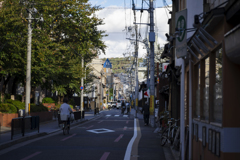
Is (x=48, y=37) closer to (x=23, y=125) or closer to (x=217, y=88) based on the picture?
(x=23, y=125)

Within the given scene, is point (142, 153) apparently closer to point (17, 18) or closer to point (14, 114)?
point (14, 114)

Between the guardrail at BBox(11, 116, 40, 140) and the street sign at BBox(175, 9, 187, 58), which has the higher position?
the street sign at BBox(175, 9, 187, 58)

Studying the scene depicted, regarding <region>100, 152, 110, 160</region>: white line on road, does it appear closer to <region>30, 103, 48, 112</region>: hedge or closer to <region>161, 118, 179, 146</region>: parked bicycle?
<region>161, 118, 179, 146</region>: parked bicycle

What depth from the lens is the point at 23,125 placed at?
16.7 m

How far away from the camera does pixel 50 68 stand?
27578 mm

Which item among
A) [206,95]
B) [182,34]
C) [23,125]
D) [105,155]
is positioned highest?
[182,34]

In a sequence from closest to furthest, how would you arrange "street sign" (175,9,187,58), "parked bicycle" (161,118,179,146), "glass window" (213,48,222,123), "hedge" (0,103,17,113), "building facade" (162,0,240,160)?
"building facade" (162,0,240,160)
"glass window" (213,48,222,123)
"street sign" (175,9,187,58)
"parked bicycle" (161,118,179,146)
"hedge" (0,103,17,113)

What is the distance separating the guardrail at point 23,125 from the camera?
15.4 meters

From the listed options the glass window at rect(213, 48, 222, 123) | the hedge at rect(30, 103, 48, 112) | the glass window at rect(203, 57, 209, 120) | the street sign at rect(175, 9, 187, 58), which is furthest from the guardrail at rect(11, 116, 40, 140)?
the glass window at rect(213, 48, 222, 123)

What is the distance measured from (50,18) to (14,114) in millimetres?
9473

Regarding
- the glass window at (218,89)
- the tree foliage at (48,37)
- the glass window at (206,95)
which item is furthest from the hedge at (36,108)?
the glass window at (218,89)

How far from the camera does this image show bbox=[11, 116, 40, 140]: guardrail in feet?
50.6

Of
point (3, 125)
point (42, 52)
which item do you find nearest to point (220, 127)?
point (3, 125)

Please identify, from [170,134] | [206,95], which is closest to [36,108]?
[170,134]
